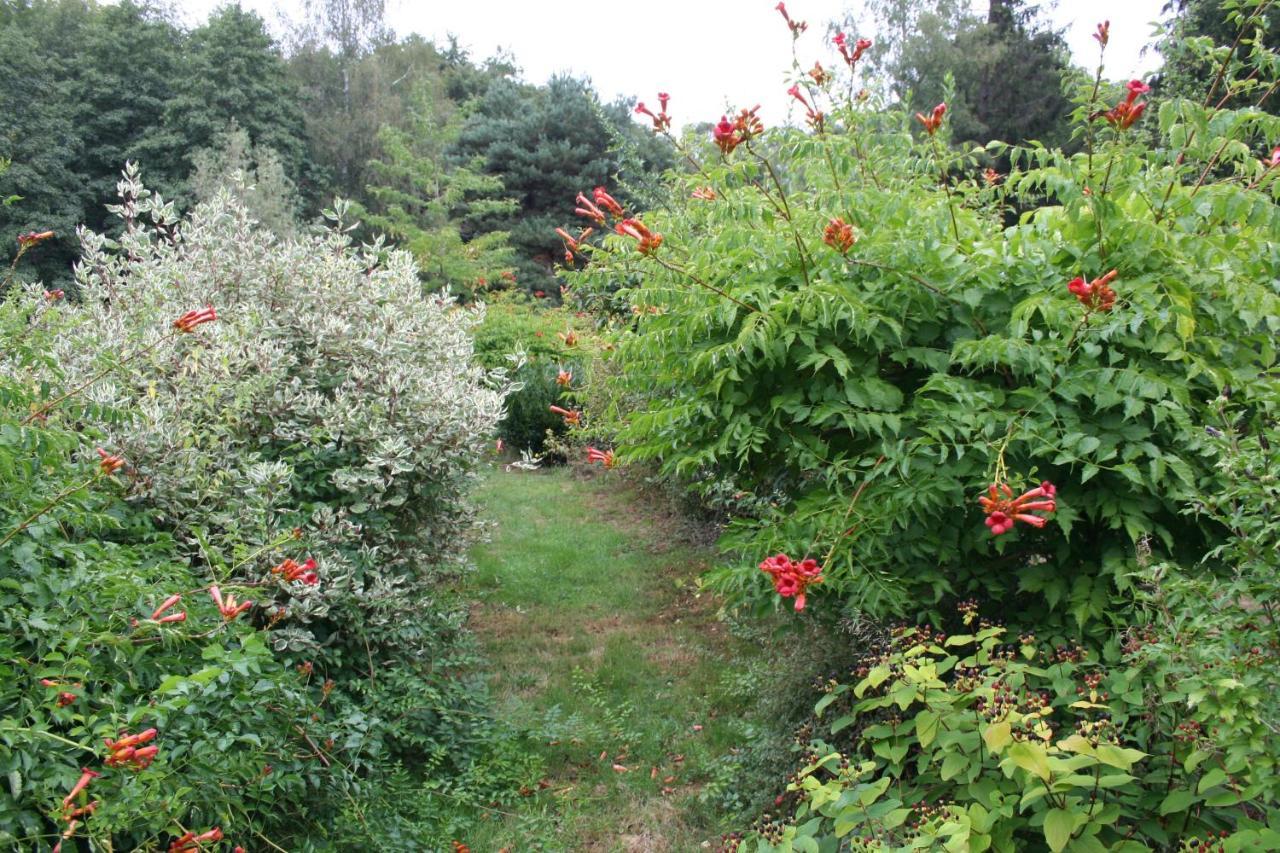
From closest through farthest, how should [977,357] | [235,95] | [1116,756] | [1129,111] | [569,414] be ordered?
[1116,756]
[1129,111]
[977,357]
[569,414]
[235,95]

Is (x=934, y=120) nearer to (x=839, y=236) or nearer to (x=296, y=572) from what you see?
(x=839, y=236)

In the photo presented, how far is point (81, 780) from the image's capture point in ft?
5.89

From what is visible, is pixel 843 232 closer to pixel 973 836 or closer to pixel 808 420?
pixel 808 420

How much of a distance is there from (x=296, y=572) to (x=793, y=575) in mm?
1468

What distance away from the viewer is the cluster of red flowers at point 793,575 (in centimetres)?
206

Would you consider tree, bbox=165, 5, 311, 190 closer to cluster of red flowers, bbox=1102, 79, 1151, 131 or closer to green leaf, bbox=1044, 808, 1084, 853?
cluster of red flowers, bbox=1102, 79, 1151, 131

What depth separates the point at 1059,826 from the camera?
1783 mm

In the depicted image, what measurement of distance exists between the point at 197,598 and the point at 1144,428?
2846 millimetres

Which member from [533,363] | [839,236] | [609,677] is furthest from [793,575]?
[533,363]

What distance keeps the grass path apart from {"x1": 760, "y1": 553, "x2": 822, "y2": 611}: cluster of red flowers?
1.44 meters

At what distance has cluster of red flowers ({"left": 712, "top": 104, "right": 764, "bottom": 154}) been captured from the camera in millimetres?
2562

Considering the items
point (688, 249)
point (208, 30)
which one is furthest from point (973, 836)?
point (208, 30)

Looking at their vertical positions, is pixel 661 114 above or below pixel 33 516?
above

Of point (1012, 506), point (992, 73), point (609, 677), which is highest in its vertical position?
point (992, 73)
